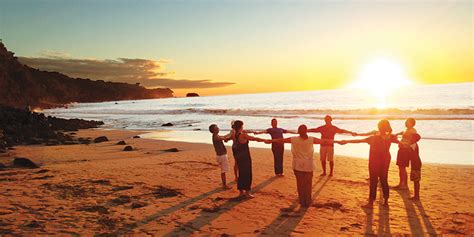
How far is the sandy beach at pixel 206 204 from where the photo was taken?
22.9ft

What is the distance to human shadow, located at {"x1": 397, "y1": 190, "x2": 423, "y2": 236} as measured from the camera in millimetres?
6941

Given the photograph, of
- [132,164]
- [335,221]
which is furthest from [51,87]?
[335,221]

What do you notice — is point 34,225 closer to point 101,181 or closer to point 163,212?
point 163,212

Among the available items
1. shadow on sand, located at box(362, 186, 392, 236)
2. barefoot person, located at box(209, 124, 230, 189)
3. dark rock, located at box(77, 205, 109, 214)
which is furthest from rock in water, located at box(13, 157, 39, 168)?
shadow on sand, located at box(362, 186, 392, 236)

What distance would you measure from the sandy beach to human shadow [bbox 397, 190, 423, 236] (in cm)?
2

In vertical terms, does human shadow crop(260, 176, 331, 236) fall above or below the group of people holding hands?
below

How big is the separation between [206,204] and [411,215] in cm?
447

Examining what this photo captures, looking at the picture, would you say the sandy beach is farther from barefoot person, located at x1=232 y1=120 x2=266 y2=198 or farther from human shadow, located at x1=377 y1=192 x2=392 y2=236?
barefoot person, located at x1=232 y1=120 x2=266 y2=198

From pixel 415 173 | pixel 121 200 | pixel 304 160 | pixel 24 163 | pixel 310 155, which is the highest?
pixel 310 155

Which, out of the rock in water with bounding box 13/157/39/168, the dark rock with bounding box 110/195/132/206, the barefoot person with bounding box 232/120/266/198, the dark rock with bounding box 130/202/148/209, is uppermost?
the barefoot person with bounding box 232/120/266/198

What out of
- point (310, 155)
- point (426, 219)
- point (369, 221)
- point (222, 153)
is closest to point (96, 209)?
point (222, 153)

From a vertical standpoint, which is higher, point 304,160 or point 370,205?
point 304,160

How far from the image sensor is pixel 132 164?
1408 cm

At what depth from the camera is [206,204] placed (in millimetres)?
8609
